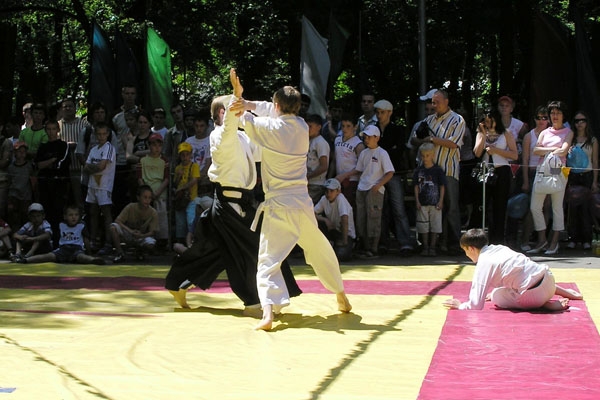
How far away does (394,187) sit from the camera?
12469mm

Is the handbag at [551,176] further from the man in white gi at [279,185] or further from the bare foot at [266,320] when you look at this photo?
the bare foot at [266,320]

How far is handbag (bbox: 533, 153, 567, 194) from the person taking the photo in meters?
11.9

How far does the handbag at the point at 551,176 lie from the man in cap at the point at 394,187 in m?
1.69

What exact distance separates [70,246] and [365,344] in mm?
6279

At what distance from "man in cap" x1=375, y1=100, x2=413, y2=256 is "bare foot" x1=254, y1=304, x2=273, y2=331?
17.1ft

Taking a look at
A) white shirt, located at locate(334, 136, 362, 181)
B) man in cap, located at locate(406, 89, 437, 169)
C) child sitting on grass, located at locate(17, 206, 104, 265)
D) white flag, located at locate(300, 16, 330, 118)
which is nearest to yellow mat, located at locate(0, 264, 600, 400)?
child sitting on grass, located at locate(17, 206, 104, 265)

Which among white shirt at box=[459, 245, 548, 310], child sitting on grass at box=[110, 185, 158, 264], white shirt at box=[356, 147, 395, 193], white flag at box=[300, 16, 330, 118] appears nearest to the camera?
white shirt at box=[459, 245, 548, 310]

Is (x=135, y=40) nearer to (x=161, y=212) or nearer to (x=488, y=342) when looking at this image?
(x=161, y=212)

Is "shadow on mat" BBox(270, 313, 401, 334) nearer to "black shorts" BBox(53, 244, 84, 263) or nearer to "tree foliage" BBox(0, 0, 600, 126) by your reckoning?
"black shorts" BBox(53, 244, 84, 263)

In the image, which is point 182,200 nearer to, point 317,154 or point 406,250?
point 317,154

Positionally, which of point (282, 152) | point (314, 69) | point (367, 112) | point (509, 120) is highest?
point (314, 69)

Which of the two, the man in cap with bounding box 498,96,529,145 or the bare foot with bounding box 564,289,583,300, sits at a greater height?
the man in cap with bounding box 498,96,529,145

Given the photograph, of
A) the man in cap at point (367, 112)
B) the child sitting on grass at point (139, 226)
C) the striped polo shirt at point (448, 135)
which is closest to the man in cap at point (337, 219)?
the man in cap at point (367, 112)

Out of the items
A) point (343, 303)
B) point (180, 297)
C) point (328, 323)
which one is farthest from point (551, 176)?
point (180, 297)
